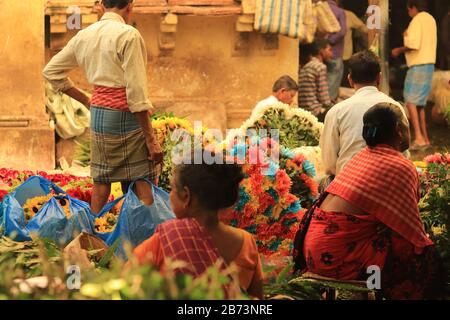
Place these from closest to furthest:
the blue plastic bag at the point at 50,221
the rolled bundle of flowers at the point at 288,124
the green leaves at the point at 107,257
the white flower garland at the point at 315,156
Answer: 1. the green leaves at the point at 107,257
2. the blue plastic bag at the point at 50,221
3. the white flower garland at the point at 315,156
4. the rolled bundle of flowers at the point at 288,124

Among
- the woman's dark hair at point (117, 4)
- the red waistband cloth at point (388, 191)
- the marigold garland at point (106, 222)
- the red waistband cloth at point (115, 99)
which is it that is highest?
the woman's dark hair at point (117, 4)

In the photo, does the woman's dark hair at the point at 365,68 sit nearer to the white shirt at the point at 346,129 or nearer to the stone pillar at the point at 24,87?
the white shirt at the point at 346,129

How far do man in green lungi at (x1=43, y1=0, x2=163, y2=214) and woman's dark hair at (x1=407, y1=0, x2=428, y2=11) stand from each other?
8.51m

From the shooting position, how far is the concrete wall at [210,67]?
14023 mm

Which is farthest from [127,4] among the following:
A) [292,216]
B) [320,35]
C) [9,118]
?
[320,35]

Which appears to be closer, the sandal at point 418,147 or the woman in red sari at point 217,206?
the woman in red sari at point 217,206

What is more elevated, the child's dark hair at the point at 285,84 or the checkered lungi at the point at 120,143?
the child's dark hair at the point at 285,84

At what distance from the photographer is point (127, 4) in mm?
7711

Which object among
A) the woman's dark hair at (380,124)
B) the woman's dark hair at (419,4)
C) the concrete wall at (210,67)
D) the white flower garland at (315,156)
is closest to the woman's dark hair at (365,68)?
the woman's dark hair at (380,124)

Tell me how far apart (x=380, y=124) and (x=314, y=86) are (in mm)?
7814

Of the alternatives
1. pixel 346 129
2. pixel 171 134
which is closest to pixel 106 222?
pixel 346 129

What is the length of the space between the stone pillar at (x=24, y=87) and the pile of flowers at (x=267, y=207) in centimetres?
516

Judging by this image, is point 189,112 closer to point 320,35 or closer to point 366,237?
point 320,35

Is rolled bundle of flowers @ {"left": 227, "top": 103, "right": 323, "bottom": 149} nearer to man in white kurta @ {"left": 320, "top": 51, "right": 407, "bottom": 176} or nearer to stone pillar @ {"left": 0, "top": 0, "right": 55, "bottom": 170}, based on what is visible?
man in white kurta @ {"left": 320, "top": 51, "right": 407, "bottom": 176}
